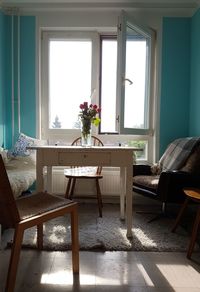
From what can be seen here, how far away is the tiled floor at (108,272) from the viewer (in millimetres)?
1686

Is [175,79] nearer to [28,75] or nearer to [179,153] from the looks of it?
[179,153]

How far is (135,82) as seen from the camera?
3.46 metres

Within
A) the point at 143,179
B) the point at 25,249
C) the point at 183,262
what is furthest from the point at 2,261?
the point at 143,179

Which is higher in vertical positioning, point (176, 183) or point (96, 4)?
point (96, 4)

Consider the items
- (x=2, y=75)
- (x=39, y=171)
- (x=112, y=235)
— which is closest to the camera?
(x=39, y=171)

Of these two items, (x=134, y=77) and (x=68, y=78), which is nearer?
(x=134, y=77)

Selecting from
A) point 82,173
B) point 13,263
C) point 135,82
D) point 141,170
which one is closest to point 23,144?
point 82,173

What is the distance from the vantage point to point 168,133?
11.9ft

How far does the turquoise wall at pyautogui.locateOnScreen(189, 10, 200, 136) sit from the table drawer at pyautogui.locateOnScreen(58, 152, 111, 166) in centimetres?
150

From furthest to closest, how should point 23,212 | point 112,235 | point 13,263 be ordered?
point 112,235, point 23,212, point 13,263

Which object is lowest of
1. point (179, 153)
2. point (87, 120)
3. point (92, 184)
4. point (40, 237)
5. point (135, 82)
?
point (40, 237)

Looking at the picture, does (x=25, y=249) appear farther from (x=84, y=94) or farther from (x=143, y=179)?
(x=84, y=94)

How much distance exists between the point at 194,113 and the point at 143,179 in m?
1.11

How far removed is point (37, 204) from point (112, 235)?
88 centimetres
